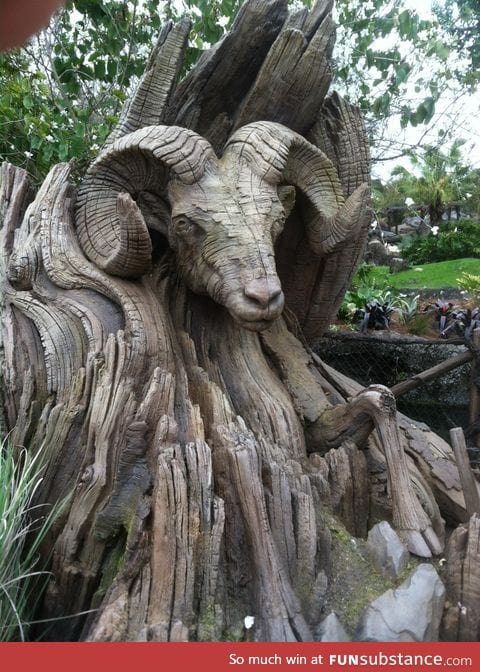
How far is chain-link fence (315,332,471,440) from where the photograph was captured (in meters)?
6.30

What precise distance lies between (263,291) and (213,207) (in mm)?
584

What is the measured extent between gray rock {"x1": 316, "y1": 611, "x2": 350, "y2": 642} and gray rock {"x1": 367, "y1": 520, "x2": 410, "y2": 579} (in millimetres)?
383

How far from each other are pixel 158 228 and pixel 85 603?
2.02m

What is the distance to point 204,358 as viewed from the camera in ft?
10.5

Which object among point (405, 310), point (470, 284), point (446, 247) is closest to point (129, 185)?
point (405, 310)

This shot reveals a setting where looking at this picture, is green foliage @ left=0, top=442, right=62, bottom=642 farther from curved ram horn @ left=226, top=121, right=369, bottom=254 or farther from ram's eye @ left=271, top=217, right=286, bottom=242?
curved ram horn @ left=226, top=121, right=369, bottom=254

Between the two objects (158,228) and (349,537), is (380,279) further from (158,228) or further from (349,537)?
(349,537)

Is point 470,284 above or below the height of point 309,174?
above

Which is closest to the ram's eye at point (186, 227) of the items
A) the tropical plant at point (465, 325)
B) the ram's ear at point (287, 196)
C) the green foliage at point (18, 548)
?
the ram's ear at point (287, 196)

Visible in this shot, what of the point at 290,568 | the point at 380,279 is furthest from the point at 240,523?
the point at 380,279

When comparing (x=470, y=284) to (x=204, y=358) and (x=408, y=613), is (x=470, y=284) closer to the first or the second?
(x=204, y=358)

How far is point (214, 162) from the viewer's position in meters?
2.97

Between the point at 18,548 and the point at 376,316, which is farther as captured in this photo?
the point at 376,316

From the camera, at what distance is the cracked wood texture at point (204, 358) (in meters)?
→ 2.14
